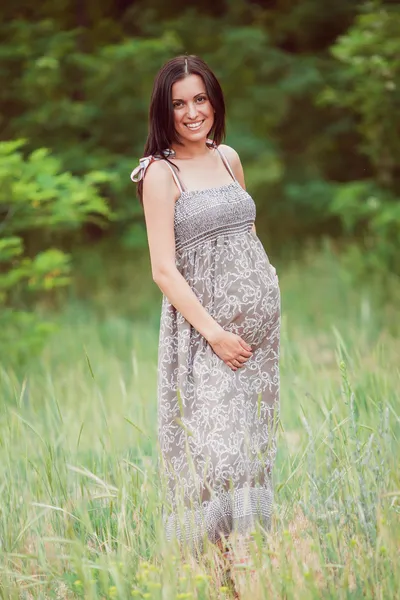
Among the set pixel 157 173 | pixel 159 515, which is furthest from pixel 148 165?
pixel 159 515

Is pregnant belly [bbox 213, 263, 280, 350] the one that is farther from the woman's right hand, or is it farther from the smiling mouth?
the smiling mouth

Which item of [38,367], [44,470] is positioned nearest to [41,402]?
[38,367]

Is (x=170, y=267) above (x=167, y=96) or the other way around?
the other way around

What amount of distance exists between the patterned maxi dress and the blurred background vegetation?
10.1ft

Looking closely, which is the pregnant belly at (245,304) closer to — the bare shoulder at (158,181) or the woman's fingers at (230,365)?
the woman's fingers at (230,365)

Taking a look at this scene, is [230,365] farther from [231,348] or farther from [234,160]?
[234,160]

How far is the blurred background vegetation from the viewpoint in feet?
25.0

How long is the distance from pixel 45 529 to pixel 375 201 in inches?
202

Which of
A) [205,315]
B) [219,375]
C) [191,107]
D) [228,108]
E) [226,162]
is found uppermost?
[228,108]

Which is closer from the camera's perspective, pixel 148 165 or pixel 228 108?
pixel 148 165

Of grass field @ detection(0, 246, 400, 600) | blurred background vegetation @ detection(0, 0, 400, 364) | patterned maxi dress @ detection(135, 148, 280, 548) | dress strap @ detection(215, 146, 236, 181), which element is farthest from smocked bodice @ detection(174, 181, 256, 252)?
blurred background vegetation @ detection(0, 0, 400, 364)

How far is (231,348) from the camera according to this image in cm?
269

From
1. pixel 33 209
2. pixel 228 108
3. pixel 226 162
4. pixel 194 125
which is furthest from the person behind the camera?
pixel 228 108

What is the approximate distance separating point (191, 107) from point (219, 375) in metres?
0.91
